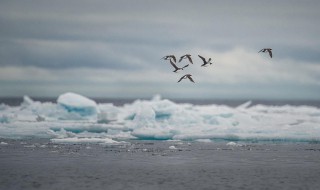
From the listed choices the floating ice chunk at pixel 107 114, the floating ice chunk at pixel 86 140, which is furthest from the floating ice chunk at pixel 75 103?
the floating ice chunk at pixel 86 140

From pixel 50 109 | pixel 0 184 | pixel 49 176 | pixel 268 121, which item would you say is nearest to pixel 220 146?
pixel 268 121

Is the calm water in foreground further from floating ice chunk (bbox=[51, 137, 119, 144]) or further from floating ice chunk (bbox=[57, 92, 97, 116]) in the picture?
floating ice chunk (bbox=[57, 92, 97, 116])

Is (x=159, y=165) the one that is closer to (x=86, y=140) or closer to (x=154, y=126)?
(x=86, y=140)

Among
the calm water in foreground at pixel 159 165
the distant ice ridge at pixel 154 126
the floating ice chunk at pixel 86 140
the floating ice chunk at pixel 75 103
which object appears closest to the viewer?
the calm water in foreground at pixel 159 165

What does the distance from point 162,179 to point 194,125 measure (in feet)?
58.0

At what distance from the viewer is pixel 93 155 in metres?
29.6

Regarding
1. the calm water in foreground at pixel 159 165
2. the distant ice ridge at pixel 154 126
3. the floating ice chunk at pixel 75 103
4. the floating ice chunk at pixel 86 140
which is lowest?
the calm water in foreground at pixel 159 165

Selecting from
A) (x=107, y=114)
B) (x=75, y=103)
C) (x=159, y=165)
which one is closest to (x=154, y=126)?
(x=107, y=114)

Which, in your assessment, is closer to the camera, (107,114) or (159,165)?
(159,165)

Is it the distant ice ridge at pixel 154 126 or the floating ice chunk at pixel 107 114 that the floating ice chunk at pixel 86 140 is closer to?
the distant ice ridge at pixel 154 126

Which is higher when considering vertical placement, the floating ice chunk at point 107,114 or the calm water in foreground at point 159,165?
the floating ice chunk at point 107,114

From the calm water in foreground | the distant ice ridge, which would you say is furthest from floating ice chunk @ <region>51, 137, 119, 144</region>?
the calm water in foreground

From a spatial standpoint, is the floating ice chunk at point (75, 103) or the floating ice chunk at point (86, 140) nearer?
the floating ice chunk at point (86, 140)

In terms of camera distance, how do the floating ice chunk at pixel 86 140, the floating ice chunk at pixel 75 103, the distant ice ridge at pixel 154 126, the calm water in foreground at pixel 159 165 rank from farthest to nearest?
the floating ice chunk at pixel 75 103, the distant ice ridge at pixel 154 126, the floating ice chunk at pixel 86 140, the calm water in foreground at pixel 159 165
